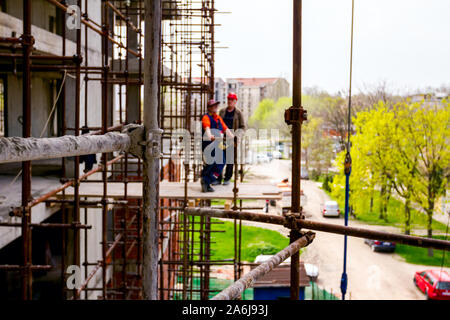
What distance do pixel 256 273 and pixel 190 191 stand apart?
4.81 meters

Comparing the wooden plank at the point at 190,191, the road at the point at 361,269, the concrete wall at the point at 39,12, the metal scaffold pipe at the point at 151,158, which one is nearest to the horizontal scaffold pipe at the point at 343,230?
the metal scaffold pipe at the point at 151,158

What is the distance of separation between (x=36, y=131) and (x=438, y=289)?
40.9 ft

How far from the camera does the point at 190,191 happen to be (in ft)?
22.9

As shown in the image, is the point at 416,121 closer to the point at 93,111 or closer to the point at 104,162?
the point at 93,111

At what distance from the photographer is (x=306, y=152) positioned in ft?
106


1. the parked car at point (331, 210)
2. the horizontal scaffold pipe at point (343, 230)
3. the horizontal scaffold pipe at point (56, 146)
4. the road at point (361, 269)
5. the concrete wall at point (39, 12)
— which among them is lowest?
the road at point (361, 269)

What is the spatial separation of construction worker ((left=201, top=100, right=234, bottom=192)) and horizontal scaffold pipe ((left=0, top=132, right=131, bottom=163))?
4.41 meters

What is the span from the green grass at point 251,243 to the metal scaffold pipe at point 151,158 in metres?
16.4

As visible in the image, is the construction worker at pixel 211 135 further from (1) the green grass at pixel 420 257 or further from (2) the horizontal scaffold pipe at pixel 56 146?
(1) the green grass at pixel 420 257

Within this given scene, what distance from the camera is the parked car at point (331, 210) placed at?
73.4 ft

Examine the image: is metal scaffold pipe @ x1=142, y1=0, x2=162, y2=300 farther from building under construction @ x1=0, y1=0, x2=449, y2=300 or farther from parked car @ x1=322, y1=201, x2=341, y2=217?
parked car @ x1=322, y1=201, x2=341, y2=217

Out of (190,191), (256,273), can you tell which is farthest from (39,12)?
(256,273)

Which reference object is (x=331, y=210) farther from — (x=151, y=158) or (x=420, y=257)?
(x=151, y=158)
